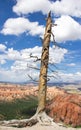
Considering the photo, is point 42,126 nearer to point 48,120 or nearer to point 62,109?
point 48,120

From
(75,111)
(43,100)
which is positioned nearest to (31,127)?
(43,100)

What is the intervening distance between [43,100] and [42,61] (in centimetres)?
226

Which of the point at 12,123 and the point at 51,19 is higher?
the point at 51,19

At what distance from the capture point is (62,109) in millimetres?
78875

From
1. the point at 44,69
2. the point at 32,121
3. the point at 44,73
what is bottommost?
the point at 32,121

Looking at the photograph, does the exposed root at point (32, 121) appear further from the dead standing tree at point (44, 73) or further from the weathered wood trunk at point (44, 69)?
the weathered wood trunk at point (44, 69)

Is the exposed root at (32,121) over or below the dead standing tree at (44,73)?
below

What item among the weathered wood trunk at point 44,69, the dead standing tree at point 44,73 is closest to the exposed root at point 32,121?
the dead standing tree at point 44,73

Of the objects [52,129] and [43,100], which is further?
[43,100]

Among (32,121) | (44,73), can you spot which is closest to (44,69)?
(44,73)

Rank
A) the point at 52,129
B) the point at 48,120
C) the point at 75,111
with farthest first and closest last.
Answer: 1. the point at 75,111
2. the point at 48,120
3. the point at 52,129

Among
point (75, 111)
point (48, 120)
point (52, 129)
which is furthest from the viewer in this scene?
point (75, 111)

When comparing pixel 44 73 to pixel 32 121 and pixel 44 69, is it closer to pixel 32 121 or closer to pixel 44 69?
pixel 44 69

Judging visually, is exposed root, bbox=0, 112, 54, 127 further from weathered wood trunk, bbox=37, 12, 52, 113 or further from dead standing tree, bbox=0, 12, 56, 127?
weathered wood trunk, bbox=37, 12, 52, 113
